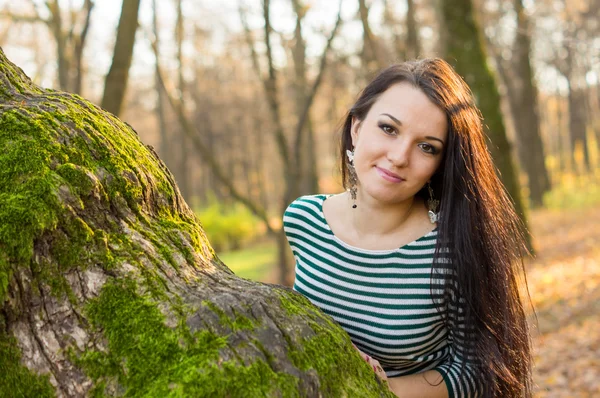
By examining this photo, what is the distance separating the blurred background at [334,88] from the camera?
6.44m

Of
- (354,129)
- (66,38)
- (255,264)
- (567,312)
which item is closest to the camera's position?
(354,129)

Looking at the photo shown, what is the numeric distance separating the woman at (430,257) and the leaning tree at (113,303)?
46cm

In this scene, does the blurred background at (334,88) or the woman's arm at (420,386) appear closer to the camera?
the woman's arm at (420,386)

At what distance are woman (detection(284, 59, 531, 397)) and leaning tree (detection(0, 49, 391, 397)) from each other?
46cm

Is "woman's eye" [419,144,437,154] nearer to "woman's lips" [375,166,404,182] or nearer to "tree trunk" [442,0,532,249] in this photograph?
"woman's lips" [375,166,404,182]

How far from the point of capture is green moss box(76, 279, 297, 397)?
129 centimetres

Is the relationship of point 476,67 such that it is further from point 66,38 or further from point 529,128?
point 529,128

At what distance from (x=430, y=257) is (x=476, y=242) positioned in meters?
0.18

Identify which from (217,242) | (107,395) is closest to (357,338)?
(107,395)

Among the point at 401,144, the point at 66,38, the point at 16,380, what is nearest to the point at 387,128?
the point at 401,144

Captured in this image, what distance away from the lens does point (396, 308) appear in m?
2.06

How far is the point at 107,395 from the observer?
133 centimetres

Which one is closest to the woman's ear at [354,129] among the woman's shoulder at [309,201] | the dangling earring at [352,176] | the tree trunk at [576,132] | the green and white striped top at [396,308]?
the dangling earring at [352,176]

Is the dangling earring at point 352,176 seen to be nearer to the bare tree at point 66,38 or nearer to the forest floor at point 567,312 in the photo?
the forest floor at point 567,312
